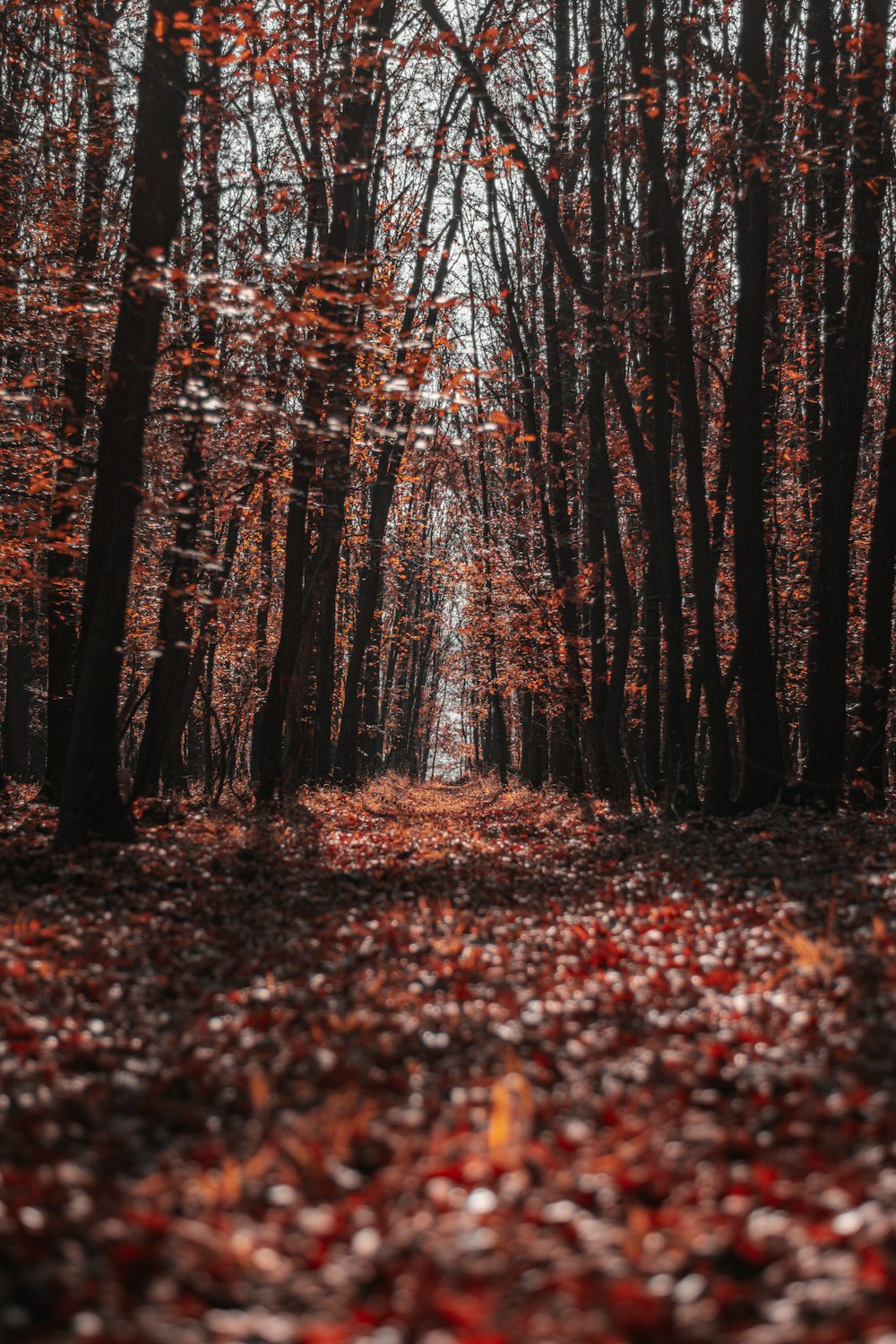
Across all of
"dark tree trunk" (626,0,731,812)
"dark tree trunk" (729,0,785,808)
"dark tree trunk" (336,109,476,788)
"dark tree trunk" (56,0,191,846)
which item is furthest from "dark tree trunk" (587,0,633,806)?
"dark tree trunk" (56,0,191,846)

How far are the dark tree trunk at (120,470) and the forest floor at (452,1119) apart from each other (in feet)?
5.43

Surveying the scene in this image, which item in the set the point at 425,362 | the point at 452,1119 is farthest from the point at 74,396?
the point at 452,1119

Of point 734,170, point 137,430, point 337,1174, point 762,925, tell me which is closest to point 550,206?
point 734,170

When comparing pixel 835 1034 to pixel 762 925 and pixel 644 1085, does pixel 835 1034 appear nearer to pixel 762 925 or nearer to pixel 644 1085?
pixel 644 1085

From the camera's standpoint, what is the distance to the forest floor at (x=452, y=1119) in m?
2.40

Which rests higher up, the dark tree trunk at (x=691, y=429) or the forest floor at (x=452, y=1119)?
the dark tree trunk at (x=691, y=429)

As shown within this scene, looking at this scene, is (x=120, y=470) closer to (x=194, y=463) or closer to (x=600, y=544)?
(x=194, y=463)

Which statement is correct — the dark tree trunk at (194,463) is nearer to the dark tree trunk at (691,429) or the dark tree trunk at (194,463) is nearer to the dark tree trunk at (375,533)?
the dark tree trunk at (691,429)

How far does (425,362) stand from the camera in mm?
7832

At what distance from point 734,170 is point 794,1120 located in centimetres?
1012

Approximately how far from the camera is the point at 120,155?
12930 millimetres

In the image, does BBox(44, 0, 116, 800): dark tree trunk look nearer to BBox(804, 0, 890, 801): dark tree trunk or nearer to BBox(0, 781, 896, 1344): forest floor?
BBox(0, 781, 896, 1344): forest floor

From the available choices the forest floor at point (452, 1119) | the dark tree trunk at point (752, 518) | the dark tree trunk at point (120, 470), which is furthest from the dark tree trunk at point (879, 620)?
the dark tree trunk at point (120, 470)

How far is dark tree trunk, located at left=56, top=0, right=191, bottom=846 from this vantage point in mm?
8602
